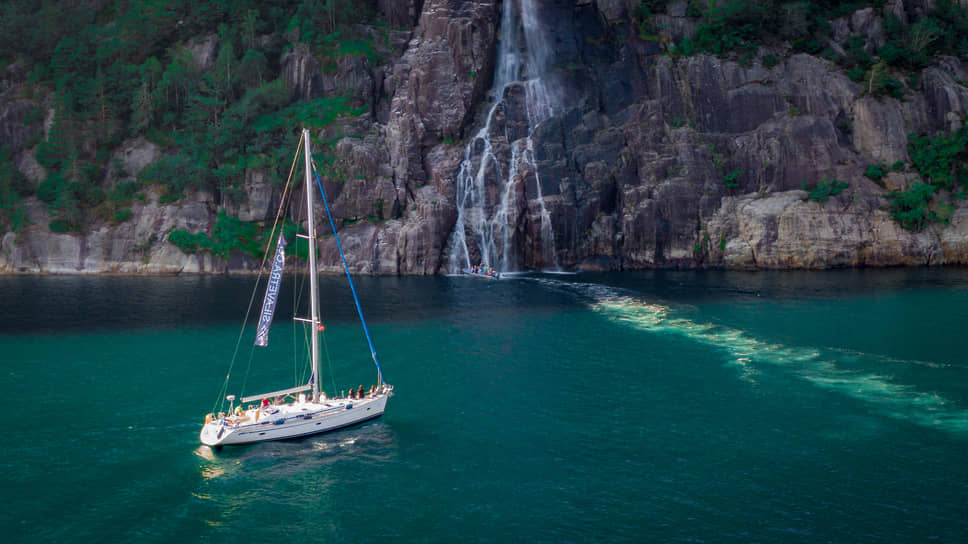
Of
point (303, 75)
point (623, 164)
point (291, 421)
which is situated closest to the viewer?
point (291, 421)

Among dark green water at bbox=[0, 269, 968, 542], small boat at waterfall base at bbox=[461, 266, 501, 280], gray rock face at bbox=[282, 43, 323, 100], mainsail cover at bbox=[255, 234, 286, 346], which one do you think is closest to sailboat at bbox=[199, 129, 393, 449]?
mainsail cover at bbox=[255, 234, 286, 346]

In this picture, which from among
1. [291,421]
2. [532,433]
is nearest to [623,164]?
[532,433]

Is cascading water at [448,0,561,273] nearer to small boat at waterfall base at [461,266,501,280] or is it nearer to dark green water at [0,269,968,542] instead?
small boat at waterfall base at [461,266,501,280]

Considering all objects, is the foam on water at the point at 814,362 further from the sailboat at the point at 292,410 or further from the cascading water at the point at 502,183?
the cascading water at the point at 502,183

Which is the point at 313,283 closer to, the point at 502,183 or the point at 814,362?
the point at 814,362

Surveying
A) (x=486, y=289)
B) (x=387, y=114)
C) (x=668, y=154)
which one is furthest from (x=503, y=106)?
(x=486, y=289)
